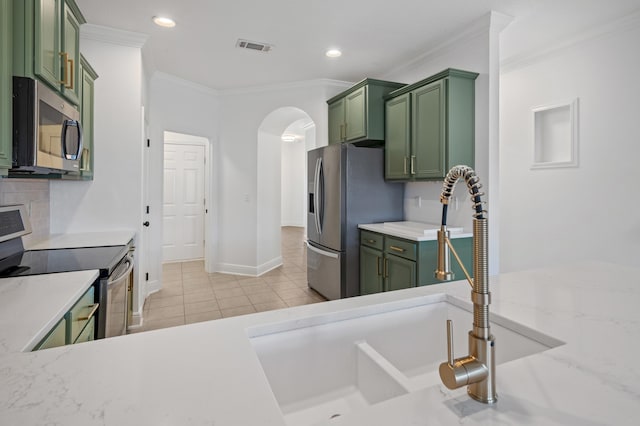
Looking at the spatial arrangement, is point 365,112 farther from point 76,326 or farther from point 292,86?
point 76,326

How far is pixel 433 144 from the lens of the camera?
125 inches

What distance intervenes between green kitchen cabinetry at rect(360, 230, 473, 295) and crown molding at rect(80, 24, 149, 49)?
111 inches

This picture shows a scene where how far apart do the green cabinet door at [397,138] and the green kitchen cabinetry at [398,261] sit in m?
0.73

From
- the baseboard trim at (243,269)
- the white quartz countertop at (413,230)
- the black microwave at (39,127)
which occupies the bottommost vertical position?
the baseboard trim at (243,269)

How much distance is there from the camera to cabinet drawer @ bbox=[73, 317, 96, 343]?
145 cm

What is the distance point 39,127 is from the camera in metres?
1.57

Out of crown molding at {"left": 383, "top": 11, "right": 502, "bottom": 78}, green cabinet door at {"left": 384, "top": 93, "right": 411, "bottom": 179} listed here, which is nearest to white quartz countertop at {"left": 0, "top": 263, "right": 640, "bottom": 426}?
→ green cabinet door at {"left": 384, "top": 93, "right": 411, "bottom": 179}

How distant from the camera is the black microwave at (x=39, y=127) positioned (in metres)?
1.48

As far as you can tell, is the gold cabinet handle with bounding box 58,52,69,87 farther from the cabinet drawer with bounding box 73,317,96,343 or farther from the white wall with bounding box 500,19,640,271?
the white wall with bounding box 500,19,640,271

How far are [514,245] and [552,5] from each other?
2469 mm

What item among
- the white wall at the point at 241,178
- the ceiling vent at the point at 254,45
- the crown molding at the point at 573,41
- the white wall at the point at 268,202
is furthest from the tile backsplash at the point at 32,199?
the crown molding at the point at 573,41

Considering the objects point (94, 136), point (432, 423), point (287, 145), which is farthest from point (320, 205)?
point (287, 145)

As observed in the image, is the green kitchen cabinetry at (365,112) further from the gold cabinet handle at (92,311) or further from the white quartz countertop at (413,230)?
the gold cabinet handle at (92,311)

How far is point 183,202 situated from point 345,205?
3.44m
